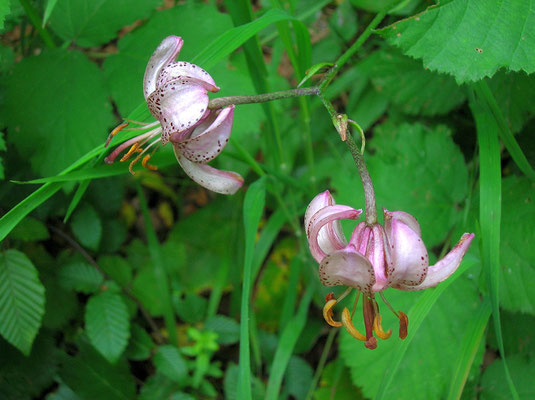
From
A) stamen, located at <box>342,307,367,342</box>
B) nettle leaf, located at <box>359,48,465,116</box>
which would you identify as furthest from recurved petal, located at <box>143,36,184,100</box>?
nettle leaf, located at <box>359,48,465,116</box>

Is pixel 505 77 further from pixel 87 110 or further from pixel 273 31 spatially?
pixel 87 110

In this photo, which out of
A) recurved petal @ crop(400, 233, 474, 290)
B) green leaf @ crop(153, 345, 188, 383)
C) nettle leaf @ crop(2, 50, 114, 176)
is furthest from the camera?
green leaf @ crop(153, 345, 188, 383)

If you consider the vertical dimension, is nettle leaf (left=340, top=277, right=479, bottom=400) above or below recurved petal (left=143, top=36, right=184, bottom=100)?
below

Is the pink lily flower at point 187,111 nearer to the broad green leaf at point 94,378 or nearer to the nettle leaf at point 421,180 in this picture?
the nettle leaf at point 421,180

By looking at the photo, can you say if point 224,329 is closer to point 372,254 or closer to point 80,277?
point 80,277

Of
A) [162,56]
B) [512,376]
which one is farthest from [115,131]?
[512,376]

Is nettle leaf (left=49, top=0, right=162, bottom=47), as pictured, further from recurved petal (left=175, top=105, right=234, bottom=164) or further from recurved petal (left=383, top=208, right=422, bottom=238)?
recurved petal (left=383, top=208, right=422, bottom=238)

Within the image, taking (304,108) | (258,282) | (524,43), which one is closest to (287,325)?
(258,282)
